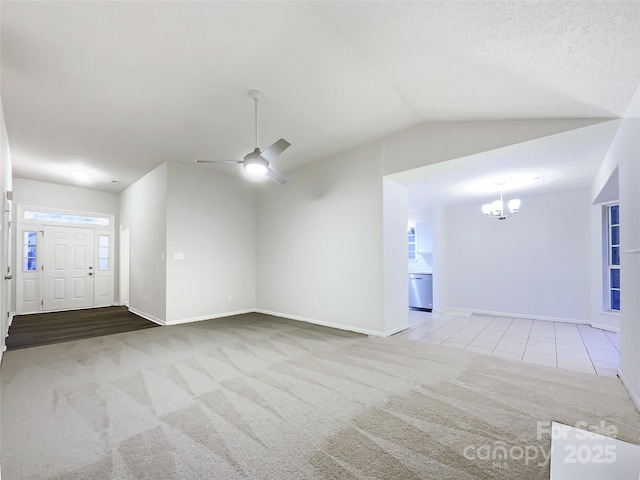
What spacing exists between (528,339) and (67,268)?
9.37 m

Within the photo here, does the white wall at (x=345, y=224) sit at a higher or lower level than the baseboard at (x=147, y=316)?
higher

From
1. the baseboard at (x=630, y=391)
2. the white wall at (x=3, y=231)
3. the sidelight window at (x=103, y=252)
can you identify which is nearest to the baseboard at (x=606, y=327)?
the baseboard at (x=630, y=391)

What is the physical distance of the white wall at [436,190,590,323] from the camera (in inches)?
215

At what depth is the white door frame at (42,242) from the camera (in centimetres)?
629

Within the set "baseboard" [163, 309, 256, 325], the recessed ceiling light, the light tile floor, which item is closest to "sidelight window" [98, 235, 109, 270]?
the recessed ceiling light

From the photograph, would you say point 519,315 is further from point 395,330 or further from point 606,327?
point 395,330

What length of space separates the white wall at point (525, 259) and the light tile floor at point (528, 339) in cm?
47

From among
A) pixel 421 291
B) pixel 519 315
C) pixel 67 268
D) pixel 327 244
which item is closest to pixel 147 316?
pixel 67 268

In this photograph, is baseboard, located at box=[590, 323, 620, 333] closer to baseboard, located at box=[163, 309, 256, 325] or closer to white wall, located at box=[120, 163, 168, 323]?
baseboard, located at box=[163, 309, 256, 325]

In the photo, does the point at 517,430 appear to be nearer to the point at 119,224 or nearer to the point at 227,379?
the point at 227,379

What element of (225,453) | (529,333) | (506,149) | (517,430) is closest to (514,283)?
(529,333)

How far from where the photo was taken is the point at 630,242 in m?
2.53

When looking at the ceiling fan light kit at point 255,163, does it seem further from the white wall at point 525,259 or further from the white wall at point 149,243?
the white wall at point 525,259

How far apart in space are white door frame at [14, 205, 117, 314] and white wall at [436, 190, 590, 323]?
820 cm
